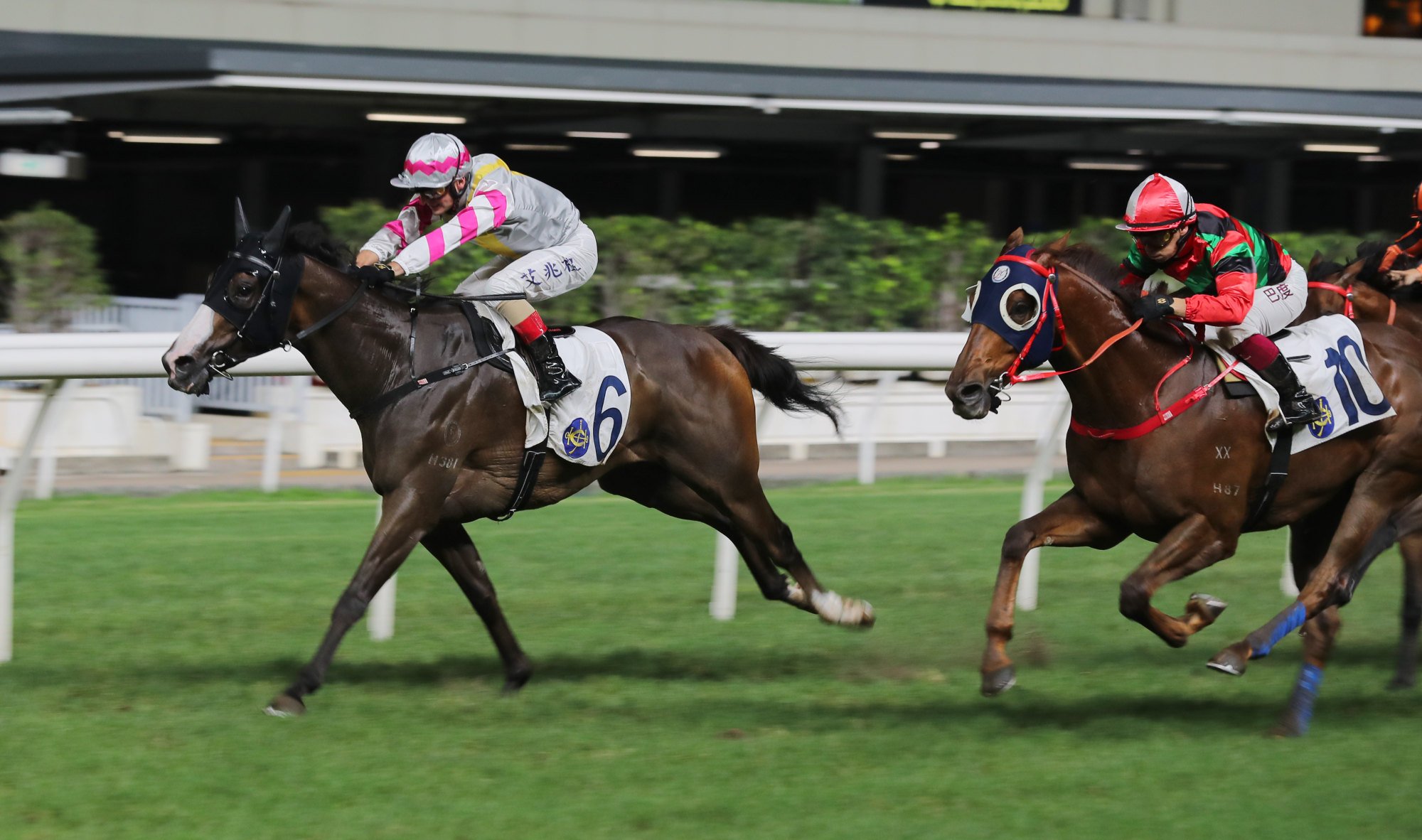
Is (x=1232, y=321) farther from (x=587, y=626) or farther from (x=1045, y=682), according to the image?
(x=587, y=626)

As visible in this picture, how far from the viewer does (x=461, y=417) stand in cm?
516

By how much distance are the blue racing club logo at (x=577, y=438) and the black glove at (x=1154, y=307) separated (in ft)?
5.72

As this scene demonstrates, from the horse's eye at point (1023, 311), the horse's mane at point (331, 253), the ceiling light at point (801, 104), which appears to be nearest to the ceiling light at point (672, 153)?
the ceiling light at point (801, 104)

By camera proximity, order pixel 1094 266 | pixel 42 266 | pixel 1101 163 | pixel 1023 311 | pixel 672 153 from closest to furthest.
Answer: pixel 1023 311 < pixel 1094 266 < pixel 42 266 < pixel 672 153 < pixel 1101 163

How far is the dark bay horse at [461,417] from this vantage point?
4941mm

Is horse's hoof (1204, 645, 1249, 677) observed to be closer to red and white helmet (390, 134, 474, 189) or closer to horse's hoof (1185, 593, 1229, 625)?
horse's hoof (1185, 593, 1229, 625)

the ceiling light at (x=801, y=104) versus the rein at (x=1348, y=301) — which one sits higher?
the ceiling light at (x=801, y=104)

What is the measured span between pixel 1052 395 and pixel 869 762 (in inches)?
288

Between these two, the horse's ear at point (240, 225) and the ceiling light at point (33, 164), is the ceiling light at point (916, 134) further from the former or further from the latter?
the horse's ear at point (240, 225)

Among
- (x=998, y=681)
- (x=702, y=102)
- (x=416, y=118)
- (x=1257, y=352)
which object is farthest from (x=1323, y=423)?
(x=416, y=118)

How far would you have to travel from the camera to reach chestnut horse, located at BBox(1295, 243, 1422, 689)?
5.39 m

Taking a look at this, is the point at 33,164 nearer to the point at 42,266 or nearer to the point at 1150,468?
the point at 42,266

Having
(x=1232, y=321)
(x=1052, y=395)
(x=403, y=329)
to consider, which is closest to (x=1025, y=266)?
(x=1232, y=321)

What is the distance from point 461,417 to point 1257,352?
2.46m
